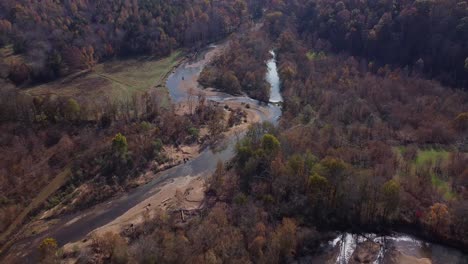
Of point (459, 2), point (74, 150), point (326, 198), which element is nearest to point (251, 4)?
point (459, 2)

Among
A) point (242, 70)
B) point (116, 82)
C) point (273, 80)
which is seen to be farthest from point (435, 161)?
point (116, 82)

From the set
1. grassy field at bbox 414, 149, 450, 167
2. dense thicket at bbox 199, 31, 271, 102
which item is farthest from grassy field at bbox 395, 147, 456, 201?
dense thicket at bbox 199, 31, 271, 102

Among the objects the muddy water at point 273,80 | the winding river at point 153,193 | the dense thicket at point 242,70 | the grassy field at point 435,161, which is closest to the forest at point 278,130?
the grassy field at point 435,161

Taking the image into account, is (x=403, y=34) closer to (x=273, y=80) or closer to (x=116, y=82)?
(x=273, y=80)

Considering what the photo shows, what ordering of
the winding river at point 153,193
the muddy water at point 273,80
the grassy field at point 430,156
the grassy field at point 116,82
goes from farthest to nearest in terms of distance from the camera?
the muddy water at point 273,80
the grassy field at point 116,82
the grassy field at point 430,156
the winding river at point 153,193

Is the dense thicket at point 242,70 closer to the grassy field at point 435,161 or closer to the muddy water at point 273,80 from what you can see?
the muddy water at point 273,80
